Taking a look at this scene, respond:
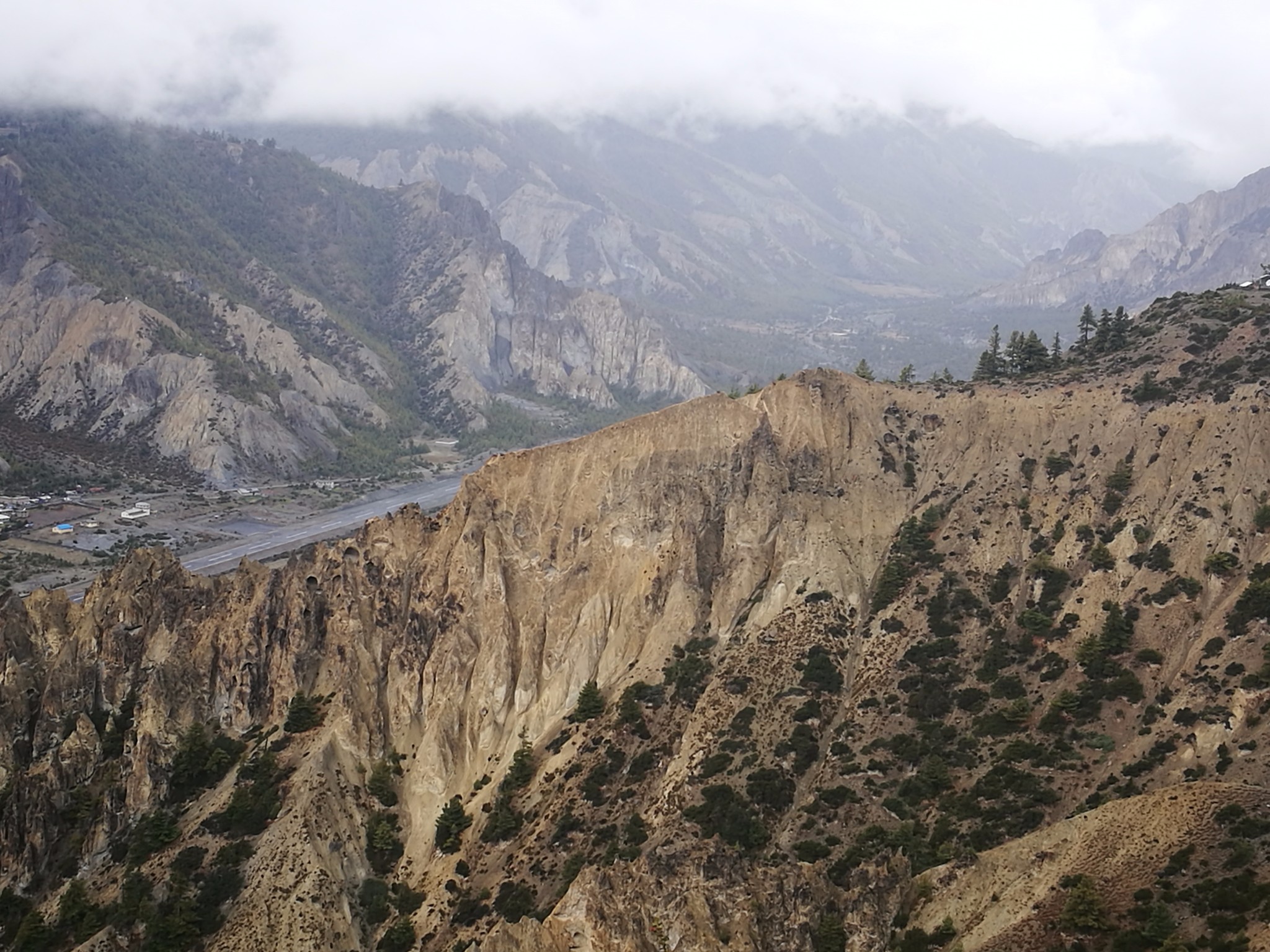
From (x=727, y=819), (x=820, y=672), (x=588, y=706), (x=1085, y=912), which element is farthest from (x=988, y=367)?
(x=1085, y=912)

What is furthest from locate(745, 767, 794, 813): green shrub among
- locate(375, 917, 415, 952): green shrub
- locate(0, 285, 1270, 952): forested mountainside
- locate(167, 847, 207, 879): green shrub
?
locate(167, 847, 207, 879): green shrub

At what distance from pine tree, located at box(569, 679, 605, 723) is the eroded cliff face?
768 millimetres

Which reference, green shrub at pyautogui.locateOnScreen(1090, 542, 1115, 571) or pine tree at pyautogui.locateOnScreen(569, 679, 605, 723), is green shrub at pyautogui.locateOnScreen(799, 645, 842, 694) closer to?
pine tree at pyautogui.locateOnScreen(569, 679, 605, 723)

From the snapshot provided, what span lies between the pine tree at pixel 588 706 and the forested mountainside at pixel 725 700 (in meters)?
0.36

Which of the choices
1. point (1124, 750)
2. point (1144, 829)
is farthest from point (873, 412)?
point (1144, 829)

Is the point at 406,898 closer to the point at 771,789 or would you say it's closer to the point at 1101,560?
the point at 771,789

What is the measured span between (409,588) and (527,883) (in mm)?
30889

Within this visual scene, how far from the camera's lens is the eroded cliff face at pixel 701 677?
2594 inches

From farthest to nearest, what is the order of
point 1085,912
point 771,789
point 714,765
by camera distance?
point 714,765 < point 771,789 < point 1085,912

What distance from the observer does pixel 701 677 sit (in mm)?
84750

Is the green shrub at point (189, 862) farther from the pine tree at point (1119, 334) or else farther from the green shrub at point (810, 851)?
the pine tree at point (1119, 334)

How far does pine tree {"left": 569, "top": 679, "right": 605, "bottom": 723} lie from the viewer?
8494 cm

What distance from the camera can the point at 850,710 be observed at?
3152 inches

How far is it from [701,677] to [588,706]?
9.00m
